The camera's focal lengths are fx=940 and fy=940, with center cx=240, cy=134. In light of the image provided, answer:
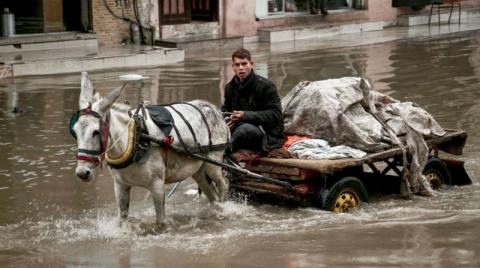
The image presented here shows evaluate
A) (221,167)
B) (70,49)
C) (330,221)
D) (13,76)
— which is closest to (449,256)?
(330,221)

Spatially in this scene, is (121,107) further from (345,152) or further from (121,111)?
(345,152)

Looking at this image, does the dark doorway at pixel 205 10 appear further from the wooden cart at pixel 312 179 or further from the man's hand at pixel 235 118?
the man's hand at pixel 235 118

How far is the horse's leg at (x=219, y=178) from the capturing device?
8.77m

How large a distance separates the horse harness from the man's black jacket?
16.8 inches

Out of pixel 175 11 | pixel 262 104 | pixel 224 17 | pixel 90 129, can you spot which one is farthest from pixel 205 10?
pixel 90 129

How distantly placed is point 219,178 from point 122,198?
105 cm

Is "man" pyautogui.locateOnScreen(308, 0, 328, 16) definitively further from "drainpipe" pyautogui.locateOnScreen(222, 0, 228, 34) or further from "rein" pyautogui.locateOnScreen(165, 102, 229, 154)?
"rein" pyautogui.locateOnScreen(165, 102, 229, 154)

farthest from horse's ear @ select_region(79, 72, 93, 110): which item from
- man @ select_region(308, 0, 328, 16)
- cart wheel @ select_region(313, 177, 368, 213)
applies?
man @ select_region(308, 0, 328, 16)

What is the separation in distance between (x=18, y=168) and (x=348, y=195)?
432cm

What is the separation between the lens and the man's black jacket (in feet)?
29.4

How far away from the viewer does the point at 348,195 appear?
906cm

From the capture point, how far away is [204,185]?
9.02 m

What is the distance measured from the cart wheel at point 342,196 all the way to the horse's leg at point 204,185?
98cm

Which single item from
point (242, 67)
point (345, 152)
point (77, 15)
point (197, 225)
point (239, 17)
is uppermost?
point (77, 15)
